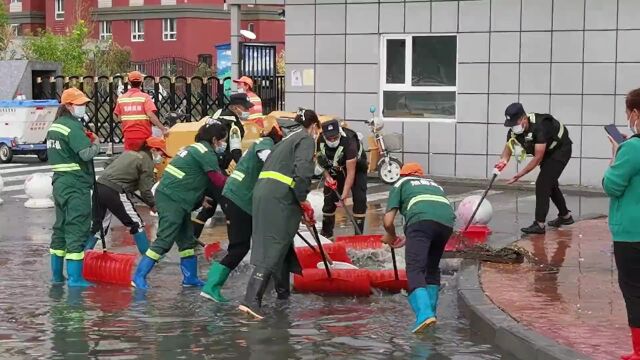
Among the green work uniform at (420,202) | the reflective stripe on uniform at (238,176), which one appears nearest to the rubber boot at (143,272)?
the reflective stripe on uniform at (238,176)

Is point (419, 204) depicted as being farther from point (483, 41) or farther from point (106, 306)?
point (483, 41)

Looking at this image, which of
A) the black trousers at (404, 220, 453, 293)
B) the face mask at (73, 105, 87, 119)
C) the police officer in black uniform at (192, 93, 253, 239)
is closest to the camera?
the black trousers at (404, 220, 453, 293)

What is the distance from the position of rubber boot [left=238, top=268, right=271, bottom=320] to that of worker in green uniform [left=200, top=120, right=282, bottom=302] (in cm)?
50

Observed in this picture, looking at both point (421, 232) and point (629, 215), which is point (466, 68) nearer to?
point (421, 232)

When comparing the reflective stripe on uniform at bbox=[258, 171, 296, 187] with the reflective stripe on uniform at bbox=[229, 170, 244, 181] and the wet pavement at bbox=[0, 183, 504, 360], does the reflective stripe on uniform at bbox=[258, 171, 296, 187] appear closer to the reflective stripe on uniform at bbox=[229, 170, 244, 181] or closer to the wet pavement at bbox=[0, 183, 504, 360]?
the reflective stripe on uniform at bbox=[229, 170, 244, 181]

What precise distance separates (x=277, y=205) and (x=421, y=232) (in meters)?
1.29

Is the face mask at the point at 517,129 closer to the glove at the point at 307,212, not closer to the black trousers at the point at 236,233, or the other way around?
the glove at the point at 307,212

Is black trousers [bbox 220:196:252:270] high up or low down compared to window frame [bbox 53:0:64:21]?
down

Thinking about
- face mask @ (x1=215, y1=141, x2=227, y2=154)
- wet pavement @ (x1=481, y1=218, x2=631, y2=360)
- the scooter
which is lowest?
wet pavement @ (x1=481, y1=218, x2=631, y2=360)

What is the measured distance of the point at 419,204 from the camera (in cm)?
830

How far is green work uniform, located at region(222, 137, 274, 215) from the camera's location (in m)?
9.28

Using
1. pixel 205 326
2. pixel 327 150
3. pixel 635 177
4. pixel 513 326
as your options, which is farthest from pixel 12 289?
pixel 635 177

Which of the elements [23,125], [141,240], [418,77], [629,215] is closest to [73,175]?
[141,240]

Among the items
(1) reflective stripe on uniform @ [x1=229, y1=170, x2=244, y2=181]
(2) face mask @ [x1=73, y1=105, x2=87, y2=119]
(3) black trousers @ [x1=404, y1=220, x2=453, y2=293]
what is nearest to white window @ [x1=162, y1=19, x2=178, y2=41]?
(2) face mask @ [x1=73, y1=105, x2=87, y2=119]
